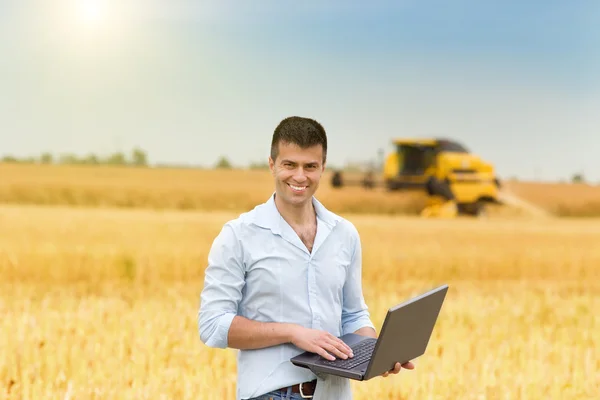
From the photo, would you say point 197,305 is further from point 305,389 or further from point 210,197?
point 210,197

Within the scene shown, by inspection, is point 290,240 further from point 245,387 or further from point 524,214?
point 524,214

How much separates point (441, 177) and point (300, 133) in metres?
24.2

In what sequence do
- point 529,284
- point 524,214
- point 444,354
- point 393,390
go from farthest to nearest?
point 524,214 → point 529,284 → point 444,354 → point 393,390

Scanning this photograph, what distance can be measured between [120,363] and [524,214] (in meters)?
24.6

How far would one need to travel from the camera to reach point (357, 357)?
8.34 ft

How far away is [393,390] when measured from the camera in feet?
15.3

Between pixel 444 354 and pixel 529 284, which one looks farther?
pixel 529 284

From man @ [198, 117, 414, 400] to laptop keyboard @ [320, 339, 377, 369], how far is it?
0.03m

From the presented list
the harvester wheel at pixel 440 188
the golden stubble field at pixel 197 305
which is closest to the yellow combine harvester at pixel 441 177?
the harvester wheel at pixel 440 188

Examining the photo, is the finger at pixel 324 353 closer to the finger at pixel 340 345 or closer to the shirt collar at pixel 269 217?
the finger at pixel 340 345

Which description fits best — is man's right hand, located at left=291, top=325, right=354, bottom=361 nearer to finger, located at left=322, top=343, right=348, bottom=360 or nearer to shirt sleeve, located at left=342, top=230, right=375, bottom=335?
finger, located at left=322, top=343, right=348, bottom=360

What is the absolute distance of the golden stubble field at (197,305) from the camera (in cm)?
482

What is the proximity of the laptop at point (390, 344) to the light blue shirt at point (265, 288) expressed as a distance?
0.39 feet

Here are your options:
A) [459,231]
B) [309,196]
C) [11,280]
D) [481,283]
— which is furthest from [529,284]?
[309,196]
